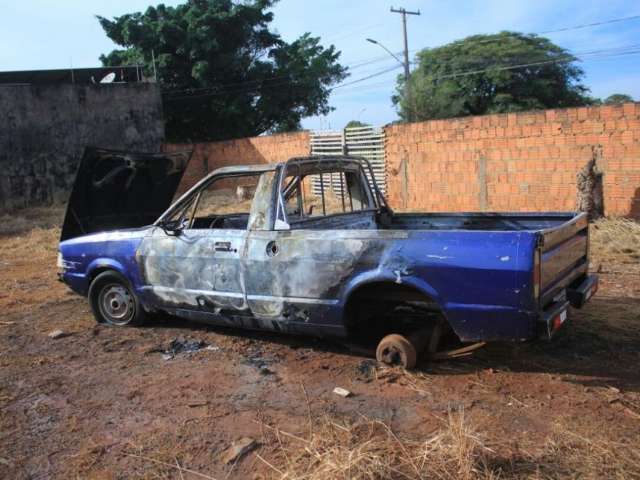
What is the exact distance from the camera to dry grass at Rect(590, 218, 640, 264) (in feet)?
27.1

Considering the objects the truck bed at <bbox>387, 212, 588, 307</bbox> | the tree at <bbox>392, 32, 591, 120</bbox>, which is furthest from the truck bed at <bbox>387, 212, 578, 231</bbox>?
the tree at <bbox>392, 32, 591, 120</bbox>

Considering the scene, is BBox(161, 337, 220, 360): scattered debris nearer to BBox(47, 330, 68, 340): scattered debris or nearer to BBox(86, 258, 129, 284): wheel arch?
BBox(86, 258, 129, 284): wheel arch

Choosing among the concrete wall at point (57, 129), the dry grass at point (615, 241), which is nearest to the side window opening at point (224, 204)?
the concrete wall at point (57, 129)

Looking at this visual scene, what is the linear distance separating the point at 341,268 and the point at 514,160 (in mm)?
8218

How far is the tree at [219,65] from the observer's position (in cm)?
2523

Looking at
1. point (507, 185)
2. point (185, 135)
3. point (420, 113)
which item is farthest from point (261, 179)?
point (420, 113)

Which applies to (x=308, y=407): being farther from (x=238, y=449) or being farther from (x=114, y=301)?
(x=114, y=301)

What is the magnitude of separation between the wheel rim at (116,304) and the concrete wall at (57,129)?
1543 centimetres

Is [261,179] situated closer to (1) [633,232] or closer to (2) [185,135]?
(1) [633,232]

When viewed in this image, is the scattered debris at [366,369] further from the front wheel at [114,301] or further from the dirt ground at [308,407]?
the front wheel at [114,301]

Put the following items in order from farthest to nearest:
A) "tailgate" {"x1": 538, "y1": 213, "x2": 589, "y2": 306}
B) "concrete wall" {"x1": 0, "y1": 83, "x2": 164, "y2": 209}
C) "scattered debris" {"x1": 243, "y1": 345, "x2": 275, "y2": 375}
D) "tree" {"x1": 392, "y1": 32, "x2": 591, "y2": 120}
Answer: "tree" {"x1": 392, "y1": 32, "x2": 591, "y2": 120} < "concrete wall" {"x1": 0, "y1": 83, "x2": 164, "y2": 209} < "scattered debris" {"x1": 243, "y1": 345, "x2": 275, "y2": 375} < "tailgate" {"x1": 538, "y1": 213, "x2": 589, "y2": 306}

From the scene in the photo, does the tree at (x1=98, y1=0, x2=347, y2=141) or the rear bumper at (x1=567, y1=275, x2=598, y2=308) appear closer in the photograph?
the rear bumper at (x1=567, y1=275, x2=598, y2=308)

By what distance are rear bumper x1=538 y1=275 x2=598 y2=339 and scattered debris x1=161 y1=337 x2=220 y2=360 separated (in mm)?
2780

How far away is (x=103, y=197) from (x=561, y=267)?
539cm
